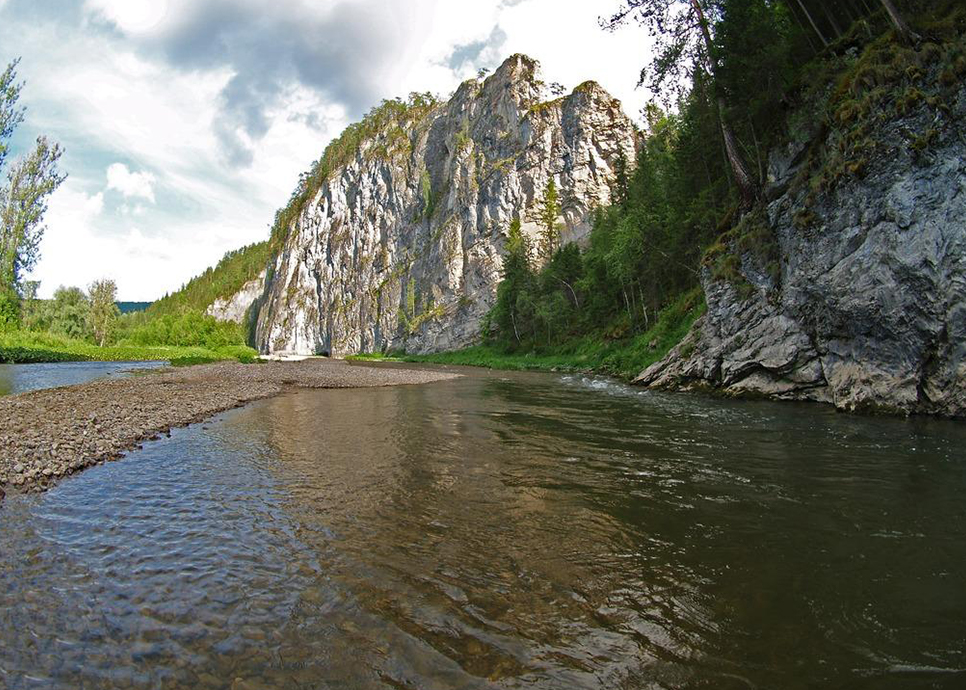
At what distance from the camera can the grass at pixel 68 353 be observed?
185 ft

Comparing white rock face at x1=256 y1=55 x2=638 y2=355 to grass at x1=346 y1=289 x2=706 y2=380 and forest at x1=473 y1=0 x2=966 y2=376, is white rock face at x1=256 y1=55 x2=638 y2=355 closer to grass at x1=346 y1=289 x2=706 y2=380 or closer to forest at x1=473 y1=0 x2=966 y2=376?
grass at x1=346 y1=289 x2=706 y2=380

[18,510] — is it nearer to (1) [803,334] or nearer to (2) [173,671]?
(2) [173,671]

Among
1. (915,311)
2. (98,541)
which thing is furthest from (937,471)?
(98,541)

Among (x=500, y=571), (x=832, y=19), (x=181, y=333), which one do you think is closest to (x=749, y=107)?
(x=832, y=19)

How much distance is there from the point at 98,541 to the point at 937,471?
49.8 feet

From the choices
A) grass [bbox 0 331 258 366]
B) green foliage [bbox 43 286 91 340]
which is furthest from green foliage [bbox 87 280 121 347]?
grass [bbox 0 331 258 366]

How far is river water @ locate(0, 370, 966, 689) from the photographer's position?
4.35 m

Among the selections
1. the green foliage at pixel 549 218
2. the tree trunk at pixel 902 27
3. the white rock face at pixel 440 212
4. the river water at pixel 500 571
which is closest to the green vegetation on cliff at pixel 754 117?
the tree trunk at pixel 902 27

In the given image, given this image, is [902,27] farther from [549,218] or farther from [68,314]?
[68,314]

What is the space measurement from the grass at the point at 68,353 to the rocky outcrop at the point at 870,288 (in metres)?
64.1

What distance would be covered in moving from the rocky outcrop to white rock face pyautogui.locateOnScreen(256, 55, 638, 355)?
57.5 metres

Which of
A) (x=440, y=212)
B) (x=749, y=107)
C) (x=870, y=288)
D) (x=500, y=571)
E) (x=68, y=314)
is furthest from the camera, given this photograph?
(x=440, y=212)

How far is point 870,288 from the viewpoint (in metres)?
17.1

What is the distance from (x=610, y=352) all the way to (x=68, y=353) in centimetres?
6839
